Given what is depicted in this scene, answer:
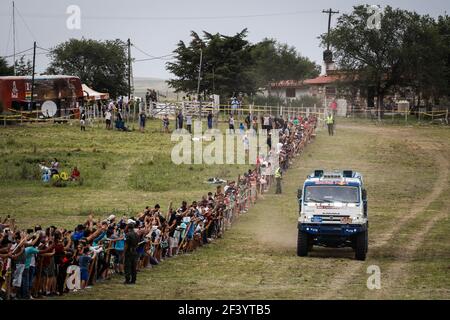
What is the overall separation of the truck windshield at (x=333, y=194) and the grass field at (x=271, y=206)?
186 centimetres

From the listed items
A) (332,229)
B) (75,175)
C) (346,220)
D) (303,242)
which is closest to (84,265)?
(303,242)

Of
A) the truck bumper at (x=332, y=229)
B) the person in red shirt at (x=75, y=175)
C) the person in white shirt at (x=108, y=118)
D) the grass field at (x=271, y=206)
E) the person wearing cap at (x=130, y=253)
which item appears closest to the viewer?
the person wearing cap at (x=130, y=253)

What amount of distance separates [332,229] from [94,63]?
95.0 m

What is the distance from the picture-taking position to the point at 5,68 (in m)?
110

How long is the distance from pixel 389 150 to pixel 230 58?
3783 centimetres

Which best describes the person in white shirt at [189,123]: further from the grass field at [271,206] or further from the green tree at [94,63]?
the green tree at [94,63]

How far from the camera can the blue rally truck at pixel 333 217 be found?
29.5 m

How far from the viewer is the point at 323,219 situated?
29.7 m

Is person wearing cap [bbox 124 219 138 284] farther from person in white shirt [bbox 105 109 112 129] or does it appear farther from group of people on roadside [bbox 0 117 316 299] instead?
person in white shirt [bbox 105 109 112 129]

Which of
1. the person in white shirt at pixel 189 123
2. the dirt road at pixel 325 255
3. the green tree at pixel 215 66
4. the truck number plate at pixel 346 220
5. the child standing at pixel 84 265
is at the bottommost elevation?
the dirt road at pixel 325 255

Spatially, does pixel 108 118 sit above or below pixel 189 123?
above

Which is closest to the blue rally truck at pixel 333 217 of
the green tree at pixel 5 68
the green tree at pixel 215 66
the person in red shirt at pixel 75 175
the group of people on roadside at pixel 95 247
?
the group of people on roadside at pixel 95 247

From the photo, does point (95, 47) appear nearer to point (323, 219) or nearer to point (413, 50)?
point (413, 50)

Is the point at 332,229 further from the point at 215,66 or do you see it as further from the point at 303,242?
the point at 215,66
